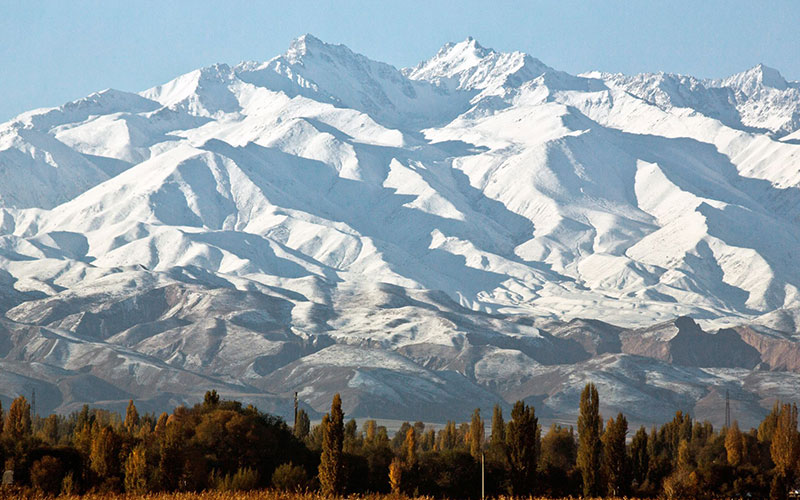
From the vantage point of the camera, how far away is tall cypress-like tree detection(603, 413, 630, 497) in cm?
10694

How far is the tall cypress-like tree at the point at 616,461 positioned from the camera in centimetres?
10694

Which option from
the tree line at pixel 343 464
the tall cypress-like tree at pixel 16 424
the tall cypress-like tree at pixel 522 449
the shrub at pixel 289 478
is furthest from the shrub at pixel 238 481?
the tall cypress-like tree at pixel 16 424

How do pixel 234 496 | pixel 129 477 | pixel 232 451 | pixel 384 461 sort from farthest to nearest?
pixel 384 461 < pixel 232 451 < pixel 129 477 < pixel 234 496

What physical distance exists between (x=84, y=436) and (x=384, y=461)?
25.6m

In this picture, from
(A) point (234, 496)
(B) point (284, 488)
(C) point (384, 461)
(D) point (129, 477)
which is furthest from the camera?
(C) point (384, 461)

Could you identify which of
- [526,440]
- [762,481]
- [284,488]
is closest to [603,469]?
[526,440]

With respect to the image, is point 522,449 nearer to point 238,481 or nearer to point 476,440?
point 238,481

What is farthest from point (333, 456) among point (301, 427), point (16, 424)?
point (301, 427)

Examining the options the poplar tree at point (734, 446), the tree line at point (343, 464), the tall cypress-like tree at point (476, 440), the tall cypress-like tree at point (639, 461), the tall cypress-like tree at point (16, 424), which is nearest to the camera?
the tree line at point (343, 464)

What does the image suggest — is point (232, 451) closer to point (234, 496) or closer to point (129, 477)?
point (129, 477)

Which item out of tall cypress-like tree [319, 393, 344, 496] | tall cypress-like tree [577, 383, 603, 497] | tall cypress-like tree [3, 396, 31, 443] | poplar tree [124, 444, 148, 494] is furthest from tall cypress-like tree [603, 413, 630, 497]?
tall cypress-like tree [3, 396, 31, 443]

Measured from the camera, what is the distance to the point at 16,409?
443 feet

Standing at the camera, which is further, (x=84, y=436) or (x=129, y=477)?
(x=84, y=436)

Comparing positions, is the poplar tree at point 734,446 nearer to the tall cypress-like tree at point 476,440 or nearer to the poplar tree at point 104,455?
the tall cypress-like tree at point 476,440
